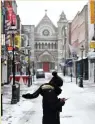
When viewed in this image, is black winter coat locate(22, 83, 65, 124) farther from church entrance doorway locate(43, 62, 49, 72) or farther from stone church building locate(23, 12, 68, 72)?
church entrance doorway locate(43, 62, 49, 72)

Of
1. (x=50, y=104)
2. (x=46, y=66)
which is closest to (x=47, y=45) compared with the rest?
(x=46, y=66)

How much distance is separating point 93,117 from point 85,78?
45.0 m

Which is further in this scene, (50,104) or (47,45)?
(47,45)

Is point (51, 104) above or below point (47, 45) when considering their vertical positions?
below

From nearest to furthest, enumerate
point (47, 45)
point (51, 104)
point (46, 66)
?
1. point (51, 104)
2. point (46, 66)
3. point (47, 45)

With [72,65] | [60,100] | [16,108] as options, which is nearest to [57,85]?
[60,100]

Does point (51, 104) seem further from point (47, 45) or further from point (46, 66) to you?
point (47, 45)

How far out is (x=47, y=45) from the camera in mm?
133000

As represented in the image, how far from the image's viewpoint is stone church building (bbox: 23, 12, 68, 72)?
131m

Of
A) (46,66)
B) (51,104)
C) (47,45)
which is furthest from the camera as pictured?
(47,45)

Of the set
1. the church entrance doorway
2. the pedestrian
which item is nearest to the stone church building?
the church entrance doorway

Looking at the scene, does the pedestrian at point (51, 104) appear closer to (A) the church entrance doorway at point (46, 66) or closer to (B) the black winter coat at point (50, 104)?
(B) the black winter coat at point (50, 104)

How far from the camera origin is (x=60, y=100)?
955 cm

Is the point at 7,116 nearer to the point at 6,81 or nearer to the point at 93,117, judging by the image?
the point at 93,117
